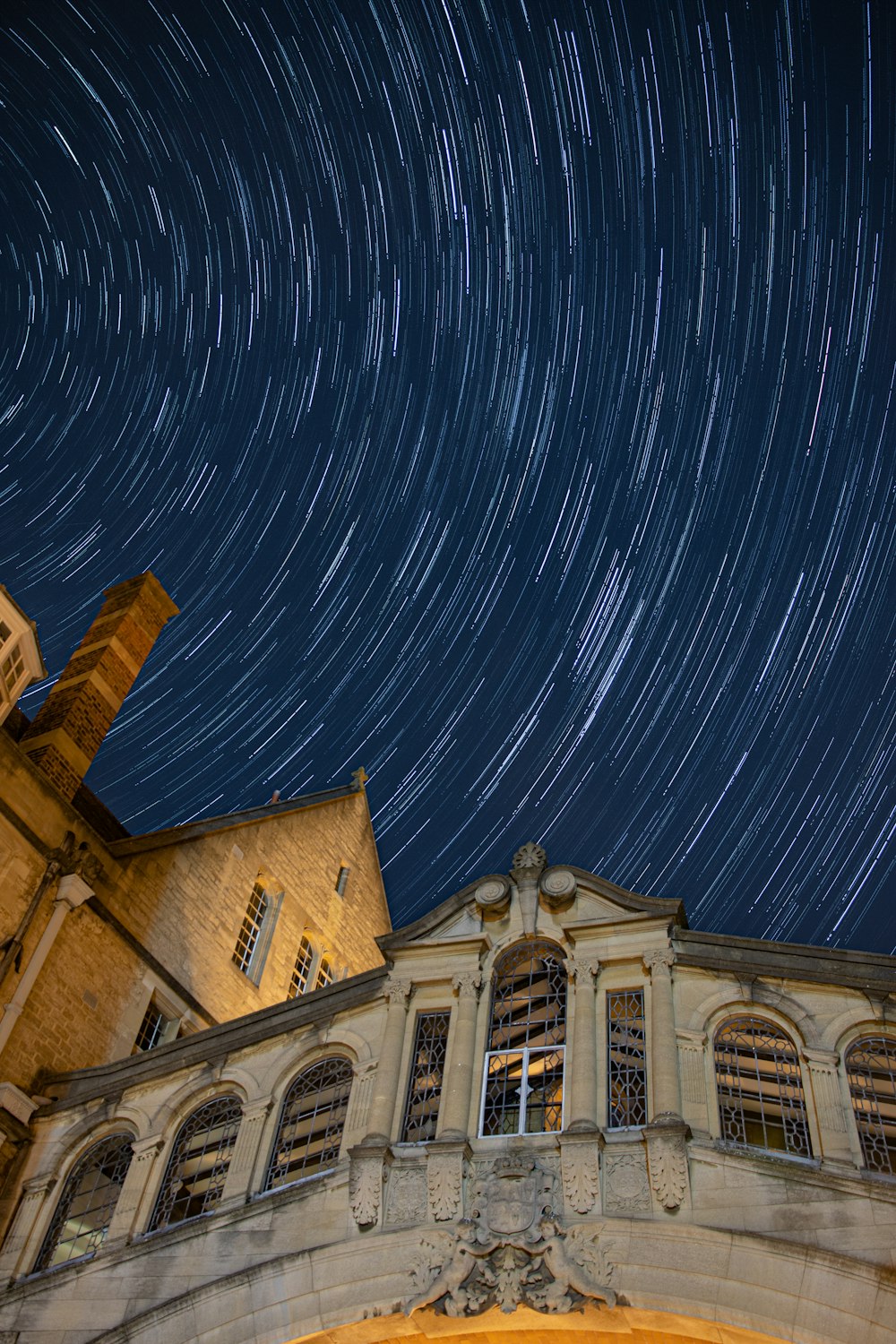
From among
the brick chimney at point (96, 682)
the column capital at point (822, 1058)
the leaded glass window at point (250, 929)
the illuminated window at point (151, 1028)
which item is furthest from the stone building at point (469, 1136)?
the leaded glass window at point (250, 929)

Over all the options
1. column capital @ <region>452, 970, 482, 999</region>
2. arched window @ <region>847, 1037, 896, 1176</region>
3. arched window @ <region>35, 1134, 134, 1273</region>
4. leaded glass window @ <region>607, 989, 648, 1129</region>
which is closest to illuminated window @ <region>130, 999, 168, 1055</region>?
arched window @ <region>35, 1134, 134, 1273</region>

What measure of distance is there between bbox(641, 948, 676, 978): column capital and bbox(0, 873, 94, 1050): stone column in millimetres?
10424

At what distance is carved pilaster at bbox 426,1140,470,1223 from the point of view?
15.4 m

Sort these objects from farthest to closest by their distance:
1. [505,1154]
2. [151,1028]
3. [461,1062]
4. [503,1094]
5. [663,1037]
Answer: [151,1028]
[461,1062]
[503,1094]
[663,1037]
[505,1154]

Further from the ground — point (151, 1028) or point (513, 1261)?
point (151, 1028)

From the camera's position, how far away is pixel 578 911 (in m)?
18.3

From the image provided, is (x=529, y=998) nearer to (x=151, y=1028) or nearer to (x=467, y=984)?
(x=467, y=984)

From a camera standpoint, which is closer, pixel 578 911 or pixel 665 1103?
pixel 665 1103

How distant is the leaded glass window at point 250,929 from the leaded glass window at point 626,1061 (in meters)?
12.1

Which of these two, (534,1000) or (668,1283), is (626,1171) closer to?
(668,1283)

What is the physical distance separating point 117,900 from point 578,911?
9.81 m

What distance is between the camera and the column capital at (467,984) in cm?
1770

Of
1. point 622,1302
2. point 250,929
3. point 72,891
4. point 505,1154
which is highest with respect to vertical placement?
point 250,929

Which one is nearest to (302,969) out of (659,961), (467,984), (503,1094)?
(467,984)
